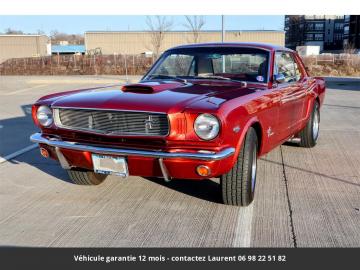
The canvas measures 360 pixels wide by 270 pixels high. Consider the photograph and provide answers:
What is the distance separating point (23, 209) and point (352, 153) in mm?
4587

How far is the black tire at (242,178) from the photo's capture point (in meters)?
3.82

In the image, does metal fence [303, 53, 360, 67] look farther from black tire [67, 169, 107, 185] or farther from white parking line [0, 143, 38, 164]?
black tire [67, 169, 107, 185]

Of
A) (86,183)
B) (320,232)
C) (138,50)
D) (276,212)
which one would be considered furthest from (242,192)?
(138,50)

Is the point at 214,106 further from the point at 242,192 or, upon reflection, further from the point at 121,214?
the point at 121,214

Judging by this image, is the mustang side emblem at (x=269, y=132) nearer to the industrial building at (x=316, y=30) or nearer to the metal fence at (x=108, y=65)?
the metal fence at (x=108, y=65)

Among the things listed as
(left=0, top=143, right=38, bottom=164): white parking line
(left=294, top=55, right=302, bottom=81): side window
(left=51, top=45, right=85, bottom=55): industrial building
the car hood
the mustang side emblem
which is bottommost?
(left=0, top=143, right=38, bottom=164): white parking line

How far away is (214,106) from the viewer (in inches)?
136

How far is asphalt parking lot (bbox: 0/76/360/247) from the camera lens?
3.45 meters

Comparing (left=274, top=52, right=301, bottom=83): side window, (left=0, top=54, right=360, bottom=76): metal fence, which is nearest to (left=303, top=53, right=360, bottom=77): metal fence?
(left=0, top=54, right=360, bottom=76): metal fence

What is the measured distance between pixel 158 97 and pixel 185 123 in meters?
0.46

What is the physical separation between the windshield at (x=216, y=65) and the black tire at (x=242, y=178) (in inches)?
A: 41.3

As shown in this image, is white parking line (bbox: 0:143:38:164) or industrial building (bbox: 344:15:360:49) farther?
industrial building (bbox: 344:15:360:49)

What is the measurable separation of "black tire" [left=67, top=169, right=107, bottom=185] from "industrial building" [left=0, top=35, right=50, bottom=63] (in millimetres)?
60749

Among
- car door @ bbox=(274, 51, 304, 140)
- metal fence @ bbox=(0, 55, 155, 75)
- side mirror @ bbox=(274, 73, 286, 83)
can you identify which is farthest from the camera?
metal fence @ bbox=(0, 55, 155, 75)
